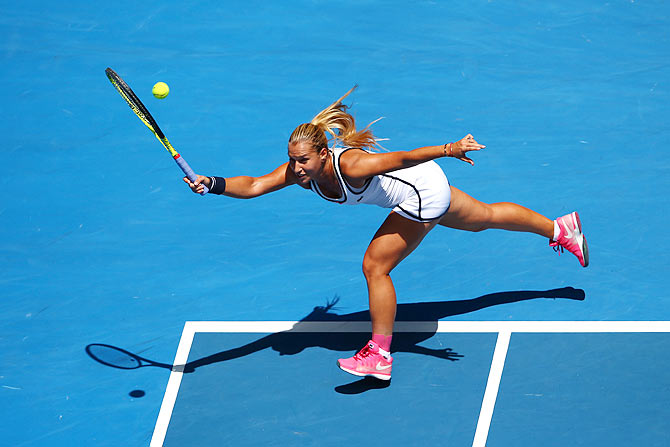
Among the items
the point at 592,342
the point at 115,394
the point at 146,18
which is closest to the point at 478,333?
the point at 592,342

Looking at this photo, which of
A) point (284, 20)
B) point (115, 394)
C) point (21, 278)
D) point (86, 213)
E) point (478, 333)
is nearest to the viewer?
point (115, 394)

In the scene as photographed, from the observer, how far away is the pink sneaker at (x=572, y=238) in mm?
6957

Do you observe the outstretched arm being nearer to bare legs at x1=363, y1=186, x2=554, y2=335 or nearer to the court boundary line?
bare legs at x1=363, y1=186, x2=554, y2=335

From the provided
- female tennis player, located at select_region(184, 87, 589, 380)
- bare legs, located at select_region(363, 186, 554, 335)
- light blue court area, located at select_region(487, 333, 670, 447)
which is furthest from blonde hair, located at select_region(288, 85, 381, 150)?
light blue court area, located at select_region(487, 333, 670, 447)

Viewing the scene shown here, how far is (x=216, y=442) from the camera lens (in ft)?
18.9

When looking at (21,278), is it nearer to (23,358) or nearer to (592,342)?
(23,358)

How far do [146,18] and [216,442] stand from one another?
21.4 ft

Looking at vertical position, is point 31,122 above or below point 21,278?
above

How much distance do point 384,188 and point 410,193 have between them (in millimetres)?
192

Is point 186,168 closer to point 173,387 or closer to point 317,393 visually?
point 173,387

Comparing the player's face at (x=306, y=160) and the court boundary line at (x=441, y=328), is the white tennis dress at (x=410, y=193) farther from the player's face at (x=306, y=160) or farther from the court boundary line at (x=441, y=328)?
the court boundary line at (x=441, y=328)

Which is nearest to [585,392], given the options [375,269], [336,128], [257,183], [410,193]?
[375,269]

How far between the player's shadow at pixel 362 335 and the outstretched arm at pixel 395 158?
1.56 meters

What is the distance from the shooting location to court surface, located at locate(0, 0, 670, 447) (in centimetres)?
601
